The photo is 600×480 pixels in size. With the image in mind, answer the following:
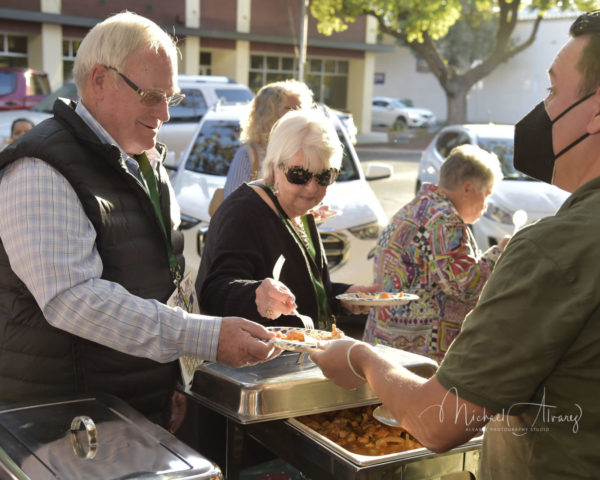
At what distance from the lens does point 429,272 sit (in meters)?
3.88

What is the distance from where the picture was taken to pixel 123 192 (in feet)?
7.53

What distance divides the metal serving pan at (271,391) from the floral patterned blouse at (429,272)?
1343mm

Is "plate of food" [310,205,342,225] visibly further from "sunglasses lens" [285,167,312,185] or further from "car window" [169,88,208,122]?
"car window" [169,88,208,122]

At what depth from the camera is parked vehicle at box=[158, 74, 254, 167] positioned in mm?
13516

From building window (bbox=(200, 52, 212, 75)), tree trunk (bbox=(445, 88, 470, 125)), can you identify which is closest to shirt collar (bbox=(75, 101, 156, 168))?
building window (bbox=(200, 52, 212, 75))

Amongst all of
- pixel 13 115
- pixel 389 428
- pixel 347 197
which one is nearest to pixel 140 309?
pixel 389 428

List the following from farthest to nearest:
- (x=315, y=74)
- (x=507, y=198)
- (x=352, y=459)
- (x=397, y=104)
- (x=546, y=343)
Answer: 1. (x=397, y=104)
2. (x=315, y=74)
3. (x=507, y=198)
4. (x=352, y=459)
5. (x=546, y=343)

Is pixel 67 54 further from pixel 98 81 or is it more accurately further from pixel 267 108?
pixel 98 81

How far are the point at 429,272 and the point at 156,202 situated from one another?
1804 millimetres

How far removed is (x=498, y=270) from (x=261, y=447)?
1419 millimetres

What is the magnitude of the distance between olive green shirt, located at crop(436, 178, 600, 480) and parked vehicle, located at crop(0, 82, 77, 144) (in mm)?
12943

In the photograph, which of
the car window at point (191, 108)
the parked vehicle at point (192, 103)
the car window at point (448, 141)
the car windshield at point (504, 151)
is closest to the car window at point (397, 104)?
the parked vehicle at point (192, 103)

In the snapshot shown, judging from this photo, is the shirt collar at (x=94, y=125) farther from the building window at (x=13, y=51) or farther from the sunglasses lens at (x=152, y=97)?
the building window at (x=13, y=51)

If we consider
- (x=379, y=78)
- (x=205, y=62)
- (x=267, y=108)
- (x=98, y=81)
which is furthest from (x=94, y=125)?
(x=379, y=78)
